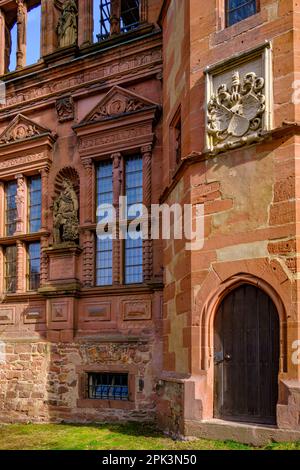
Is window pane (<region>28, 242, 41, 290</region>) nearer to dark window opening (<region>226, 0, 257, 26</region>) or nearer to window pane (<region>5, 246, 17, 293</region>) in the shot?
window pane (<region>5, 246, 17, 293</region>)

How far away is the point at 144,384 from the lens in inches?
407

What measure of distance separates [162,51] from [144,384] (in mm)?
6385

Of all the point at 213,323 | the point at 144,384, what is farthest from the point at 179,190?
the point at 144,384

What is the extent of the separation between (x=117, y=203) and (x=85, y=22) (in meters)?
4.35

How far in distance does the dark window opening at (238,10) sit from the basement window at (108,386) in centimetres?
647

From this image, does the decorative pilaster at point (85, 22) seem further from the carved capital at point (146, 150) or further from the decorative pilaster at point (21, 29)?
the carved capital at point (146, 150)

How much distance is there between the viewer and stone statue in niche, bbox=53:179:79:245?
11.6m

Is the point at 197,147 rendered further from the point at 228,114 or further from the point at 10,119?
the point at 10,119

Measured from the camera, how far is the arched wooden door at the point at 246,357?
733 cm

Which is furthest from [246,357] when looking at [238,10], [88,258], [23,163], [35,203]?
[23,163]

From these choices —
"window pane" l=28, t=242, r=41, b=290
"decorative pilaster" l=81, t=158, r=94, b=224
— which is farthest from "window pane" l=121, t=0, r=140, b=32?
"window pane" l=28, t=242, r=41, b=290

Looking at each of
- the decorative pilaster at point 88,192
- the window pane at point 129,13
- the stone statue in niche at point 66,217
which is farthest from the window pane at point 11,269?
the window pane at point 129,13

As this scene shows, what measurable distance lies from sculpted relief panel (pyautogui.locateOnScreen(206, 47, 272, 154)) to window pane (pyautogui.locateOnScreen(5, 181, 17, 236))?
6350 mm

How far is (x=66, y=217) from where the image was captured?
38.4 feet
